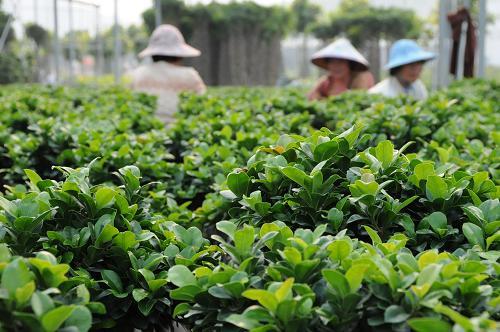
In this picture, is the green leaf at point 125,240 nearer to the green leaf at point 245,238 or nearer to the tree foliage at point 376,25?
the green leaf at point 245,238

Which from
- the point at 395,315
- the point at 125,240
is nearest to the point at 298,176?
the point at 125,240

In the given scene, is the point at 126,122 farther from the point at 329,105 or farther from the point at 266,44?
the point at 266,44

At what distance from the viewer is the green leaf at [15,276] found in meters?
1.17

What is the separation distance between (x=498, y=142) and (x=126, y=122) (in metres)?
2.13

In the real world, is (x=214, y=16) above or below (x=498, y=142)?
above

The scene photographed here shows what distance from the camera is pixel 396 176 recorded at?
1.87 metres

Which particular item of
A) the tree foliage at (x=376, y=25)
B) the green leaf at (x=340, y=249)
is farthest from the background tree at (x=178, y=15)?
the green leaf at (x=340, y=249)

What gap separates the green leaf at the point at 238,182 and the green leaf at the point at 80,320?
74 centimetres

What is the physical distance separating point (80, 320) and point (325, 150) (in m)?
0.89

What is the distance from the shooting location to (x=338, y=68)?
7.95 meters

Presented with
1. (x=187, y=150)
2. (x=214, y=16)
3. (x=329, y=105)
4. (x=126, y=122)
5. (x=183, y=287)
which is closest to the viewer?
(x=183, y=287)

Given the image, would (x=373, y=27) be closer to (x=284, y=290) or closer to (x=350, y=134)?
(x=350, y=134)

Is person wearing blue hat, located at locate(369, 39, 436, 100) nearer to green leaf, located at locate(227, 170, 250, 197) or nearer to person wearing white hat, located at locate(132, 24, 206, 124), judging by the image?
person wearing white hat, located at locate(132, 24, 206, 124)

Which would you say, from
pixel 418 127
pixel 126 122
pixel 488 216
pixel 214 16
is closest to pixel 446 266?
pixel 488 216
